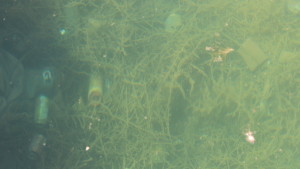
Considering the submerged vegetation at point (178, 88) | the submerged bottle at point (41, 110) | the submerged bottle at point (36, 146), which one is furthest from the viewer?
the submerged vegetation at point (178, 88)

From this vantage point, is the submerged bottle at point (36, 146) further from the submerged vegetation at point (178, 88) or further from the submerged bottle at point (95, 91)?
the submerged bottle at point (95, 91)

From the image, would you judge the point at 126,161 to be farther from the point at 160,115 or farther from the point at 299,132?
the point at 299,132

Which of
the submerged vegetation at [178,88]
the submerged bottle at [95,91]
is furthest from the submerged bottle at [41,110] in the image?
the submerged bottle at [95,91]

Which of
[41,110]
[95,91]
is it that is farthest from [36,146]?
[95,91]

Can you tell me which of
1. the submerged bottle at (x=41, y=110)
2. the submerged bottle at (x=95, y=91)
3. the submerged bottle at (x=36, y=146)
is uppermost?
the submerged bottle at (x=95, y=91)

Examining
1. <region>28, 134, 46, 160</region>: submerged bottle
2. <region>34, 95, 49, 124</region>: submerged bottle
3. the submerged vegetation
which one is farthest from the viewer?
the submerged vegetation

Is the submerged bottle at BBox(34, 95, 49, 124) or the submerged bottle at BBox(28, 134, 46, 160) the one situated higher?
the submerged bottle at BBox(34, 95, 49, 124)

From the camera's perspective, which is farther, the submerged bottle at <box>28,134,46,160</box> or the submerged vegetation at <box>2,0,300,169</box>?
the submerged vegetation at <box>2,0,300,169</box>

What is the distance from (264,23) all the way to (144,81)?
1903 mm

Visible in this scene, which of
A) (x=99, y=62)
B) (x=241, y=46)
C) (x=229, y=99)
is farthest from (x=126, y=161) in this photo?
(x=241, y=46)

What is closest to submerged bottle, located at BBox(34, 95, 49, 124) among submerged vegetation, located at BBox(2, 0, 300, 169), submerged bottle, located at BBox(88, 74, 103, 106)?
submerged vegetation, located at BBox(2, 0, 300, 169)

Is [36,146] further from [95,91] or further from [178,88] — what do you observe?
[178,88]

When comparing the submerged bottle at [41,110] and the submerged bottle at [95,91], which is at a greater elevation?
the submerged bottle at [95,91]

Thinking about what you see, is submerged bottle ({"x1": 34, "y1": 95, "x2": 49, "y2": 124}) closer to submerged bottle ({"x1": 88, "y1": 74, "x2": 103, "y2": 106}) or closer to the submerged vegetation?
the submerged vegetation
